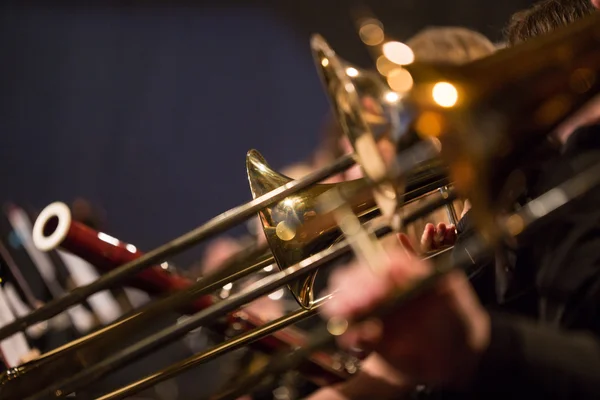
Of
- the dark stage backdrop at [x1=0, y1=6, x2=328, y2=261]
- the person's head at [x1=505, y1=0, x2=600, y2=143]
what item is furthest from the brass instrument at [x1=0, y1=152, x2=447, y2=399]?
the dark stage backdrop at [x1=0, y1=6, x2=328, y2=261]

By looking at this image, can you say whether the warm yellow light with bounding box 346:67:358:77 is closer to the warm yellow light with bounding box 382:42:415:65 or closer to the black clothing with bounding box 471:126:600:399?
the warm yellow light with bounding box 382:42:415:65

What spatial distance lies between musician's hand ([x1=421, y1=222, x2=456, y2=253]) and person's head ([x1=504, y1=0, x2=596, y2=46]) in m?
0.30

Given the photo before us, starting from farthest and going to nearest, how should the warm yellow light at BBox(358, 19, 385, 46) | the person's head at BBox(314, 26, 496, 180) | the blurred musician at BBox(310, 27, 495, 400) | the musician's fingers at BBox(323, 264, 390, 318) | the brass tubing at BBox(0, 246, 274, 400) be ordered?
the person's head at BBox(314, 26, 496, 180), the brass tubing at BBox(0, 246, 274, 400), the blurred musician at BBox(310, 27, 495, 400), the warm yellow light at BBox(358, 19, 385, 46), the musician's fingers at BBox(323, 264, 390, 318)

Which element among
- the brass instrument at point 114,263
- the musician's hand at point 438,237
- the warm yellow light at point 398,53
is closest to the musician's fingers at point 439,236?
the musician's hand at point 438,237

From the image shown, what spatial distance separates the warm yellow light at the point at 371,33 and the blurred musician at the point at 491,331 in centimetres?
21

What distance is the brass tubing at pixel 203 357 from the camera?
0.77 meters

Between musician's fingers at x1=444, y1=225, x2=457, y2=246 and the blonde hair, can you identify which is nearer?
Result: musician's fingers at x1=444, y1=225, x2=457, y2=246

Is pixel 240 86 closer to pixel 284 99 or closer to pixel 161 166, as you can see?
pixel 284 99

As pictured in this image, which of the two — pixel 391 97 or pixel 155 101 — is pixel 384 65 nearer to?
pixel 391 97

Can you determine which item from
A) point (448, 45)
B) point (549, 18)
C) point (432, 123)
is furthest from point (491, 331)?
point (448, 45)

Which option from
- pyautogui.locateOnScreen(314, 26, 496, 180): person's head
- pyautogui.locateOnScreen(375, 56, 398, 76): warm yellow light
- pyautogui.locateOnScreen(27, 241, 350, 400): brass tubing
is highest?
pyautogui.locateOnScreen(314, 26, 496, 180): person's head

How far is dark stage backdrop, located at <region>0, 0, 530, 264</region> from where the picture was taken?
10.0 ft

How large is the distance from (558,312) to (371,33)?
1.06ft

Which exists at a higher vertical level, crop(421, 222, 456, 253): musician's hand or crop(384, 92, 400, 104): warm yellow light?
crop(384, 92, 400, 104): warm yellow light
